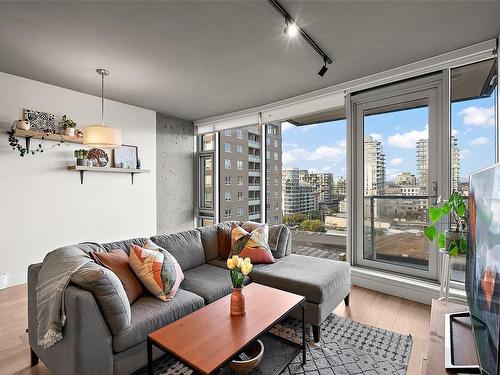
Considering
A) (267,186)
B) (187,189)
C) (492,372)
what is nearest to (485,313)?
(492,372)

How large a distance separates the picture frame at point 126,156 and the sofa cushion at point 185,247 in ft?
6.73

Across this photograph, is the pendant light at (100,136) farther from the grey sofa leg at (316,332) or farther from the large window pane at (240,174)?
the grey sofa leg at (316,332)

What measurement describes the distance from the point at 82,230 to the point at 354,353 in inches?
145

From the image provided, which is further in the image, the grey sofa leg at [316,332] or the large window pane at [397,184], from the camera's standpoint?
the large window pane at [397,184]

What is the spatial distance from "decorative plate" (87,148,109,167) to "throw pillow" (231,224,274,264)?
2.32 metres

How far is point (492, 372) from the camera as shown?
2.37 ft

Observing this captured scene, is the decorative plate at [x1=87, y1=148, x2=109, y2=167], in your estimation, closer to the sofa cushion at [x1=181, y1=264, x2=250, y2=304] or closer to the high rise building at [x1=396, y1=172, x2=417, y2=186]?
the sofa cushion at [x1=181, y1=264, x2=250, y2=304]

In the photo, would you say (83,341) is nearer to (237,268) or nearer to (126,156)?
(237,268)

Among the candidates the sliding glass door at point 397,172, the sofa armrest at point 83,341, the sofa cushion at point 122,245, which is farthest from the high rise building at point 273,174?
the sofa armrest at point 83,341

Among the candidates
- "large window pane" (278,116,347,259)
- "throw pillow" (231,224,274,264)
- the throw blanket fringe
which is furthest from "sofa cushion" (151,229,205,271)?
"large window pane" (278,116,347,259)

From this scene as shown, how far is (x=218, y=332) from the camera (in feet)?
4.87

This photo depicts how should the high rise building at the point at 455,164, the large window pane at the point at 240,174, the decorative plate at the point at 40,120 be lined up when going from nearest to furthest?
the high rise building at the point at 455,164 < the decorative plate at the point at 40,120 < the large window pane at the point at 240,174

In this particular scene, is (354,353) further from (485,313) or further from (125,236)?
(125,236)

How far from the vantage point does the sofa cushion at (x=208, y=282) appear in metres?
2.14
